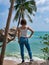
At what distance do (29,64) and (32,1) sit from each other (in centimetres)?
1984

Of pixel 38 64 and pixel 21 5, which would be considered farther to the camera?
pixel 21 5

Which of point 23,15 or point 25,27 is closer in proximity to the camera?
point 25,27

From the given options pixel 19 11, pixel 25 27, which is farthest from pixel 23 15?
pixel 25 27

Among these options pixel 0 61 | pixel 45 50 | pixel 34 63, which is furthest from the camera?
pixel 45 50

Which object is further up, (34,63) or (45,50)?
(34,63)

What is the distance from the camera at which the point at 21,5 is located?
99.2 ft

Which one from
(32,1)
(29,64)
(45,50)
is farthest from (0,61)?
(32,1)

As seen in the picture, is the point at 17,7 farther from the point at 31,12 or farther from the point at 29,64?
the point at 29,64

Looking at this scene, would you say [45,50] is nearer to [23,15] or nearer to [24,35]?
[24,35]

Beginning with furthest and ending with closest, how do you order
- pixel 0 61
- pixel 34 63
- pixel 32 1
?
pixel 32 1, pixel 34 63, pixel 0 61

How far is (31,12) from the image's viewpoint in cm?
3017

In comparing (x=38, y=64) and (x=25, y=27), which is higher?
(x=25, y=27)

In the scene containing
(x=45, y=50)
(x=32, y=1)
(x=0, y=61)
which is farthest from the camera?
(x=32, y=1)

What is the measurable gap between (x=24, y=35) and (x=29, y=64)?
3.62 ft
